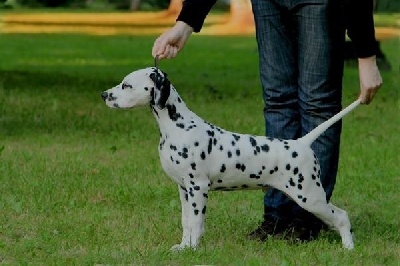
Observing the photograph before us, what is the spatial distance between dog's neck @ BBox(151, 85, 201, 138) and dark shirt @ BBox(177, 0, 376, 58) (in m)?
0.53

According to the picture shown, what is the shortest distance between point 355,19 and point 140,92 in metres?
1.23

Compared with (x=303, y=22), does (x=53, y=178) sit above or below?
below

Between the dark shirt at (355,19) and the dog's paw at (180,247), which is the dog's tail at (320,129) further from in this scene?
the dog's paw at (180,247)

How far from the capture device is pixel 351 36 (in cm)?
691

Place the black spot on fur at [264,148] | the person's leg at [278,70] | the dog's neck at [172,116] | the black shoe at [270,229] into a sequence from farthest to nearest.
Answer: the black shoe at [270,229], the person's leg at [278,70], the black spot on fur at [264,148], the dog's neck at [172,116]

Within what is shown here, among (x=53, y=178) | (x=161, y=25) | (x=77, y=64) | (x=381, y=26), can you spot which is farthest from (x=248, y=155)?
(x=161, y=25)

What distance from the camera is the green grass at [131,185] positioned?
6.77 m

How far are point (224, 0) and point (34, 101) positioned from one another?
4413 cm

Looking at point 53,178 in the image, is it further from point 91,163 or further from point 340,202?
point 340,202

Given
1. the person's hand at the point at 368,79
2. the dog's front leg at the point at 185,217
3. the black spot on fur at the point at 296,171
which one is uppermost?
the person's hand at the point at 368,79

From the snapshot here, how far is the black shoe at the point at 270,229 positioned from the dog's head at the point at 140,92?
107 centimetres

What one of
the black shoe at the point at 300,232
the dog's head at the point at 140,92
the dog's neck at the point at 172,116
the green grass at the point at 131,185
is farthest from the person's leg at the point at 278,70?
the dog's head at the point at 140,92

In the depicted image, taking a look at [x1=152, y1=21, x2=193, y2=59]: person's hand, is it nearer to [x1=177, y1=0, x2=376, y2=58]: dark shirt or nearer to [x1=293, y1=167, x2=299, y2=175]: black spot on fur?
[x1=177, y1=0, x2=376, y2=58]: dark shirt

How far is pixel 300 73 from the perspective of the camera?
7078 millimetres
